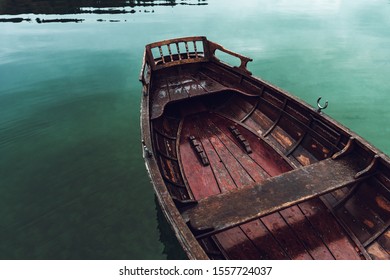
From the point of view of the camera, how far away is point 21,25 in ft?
92.5

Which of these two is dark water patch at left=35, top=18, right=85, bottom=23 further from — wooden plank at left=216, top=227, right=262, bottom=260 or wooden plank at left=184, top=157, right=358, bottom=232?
wooden plank at left=216, top=227, right=262, bottom=260

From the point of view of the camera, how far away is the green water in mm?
6629

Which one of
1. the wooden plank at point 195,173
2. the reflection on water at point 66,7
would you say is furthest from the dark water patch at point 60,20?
the wooden plank at point 195,173

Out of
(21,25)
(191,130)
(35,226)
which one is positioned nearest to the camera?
(35,226)

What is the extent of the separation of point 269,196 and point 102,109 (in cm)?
1066

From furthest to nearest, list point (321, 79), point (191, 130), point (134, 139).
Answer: point (321, 79) < point (134, 139) < point (191, 130)

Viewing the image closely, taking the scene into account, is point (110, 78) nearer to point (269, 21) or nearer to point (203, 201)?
point (203, 201)

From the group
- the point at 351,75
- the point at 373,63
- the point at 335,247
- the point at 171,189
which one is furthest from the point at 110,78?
the point at 373,63

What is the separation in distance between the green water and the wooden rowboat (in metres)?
2.24

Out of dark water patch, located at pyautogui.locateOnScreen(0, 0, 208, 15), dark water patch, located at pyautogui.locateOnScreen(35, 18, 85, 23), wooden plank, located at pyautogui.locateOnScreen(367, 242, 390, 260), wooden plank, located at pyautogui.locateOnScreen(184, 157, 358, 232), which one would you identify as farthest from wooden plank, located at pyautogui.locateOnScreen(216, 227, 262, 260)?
dark water patch, located at pyautogui.locateOnScreen(0, 0, 208, 15)

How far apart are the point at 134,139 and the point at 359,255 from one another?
8663mm

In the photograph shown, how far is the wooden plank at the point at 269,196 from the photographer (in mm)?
4117

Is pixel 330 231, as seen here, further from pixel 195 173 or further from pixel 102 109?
pixel 102 109

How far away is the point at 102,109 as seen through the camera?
12484 mm
